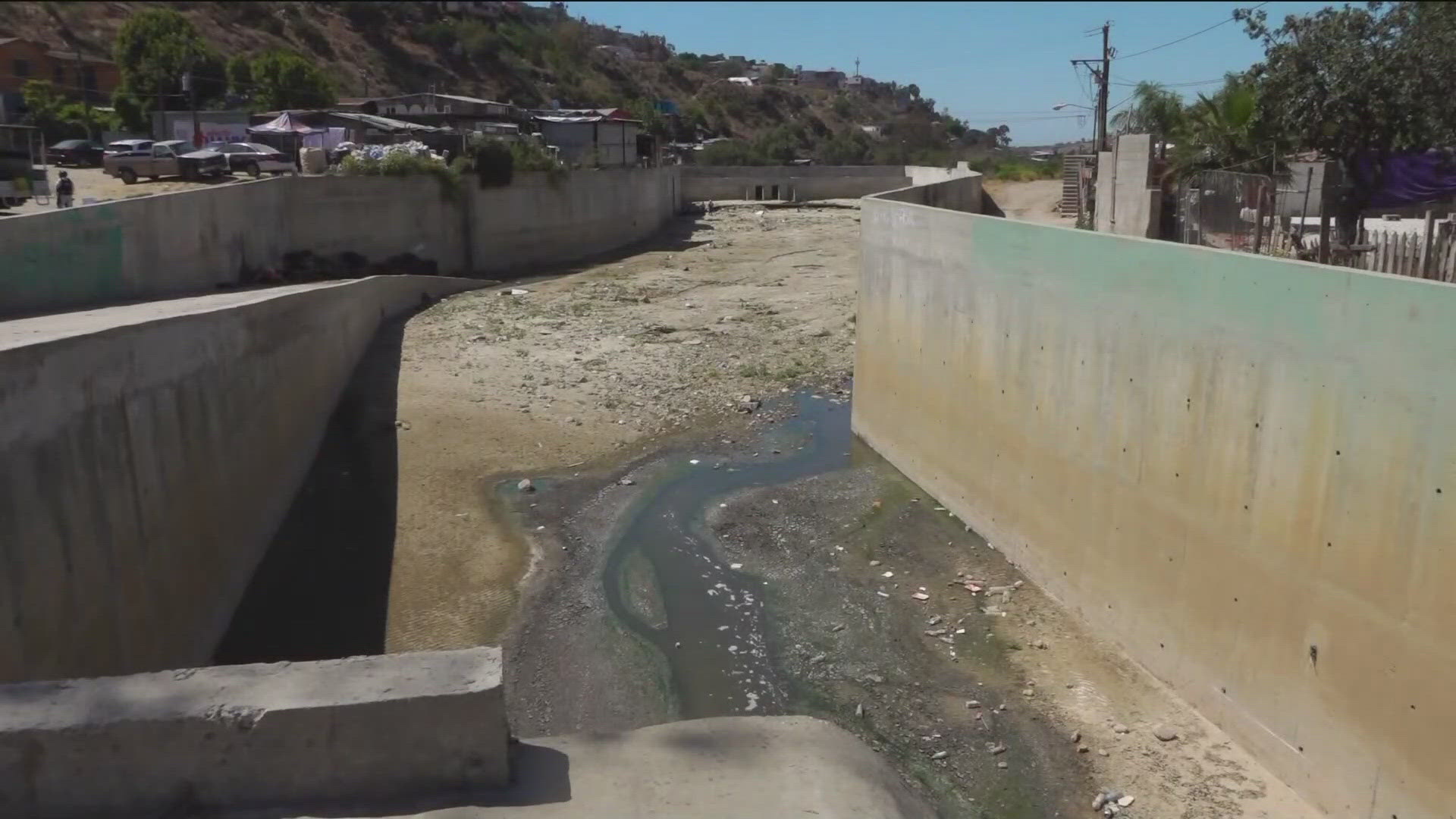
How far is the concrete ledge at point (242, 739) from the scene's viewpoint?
4027 millimetres

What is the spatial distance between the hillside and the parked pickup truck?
107ft

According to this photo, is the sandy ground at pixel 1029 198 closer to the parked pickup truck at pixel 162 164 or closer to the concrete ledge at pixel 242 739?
the parked pickup truck at pixel 162 164

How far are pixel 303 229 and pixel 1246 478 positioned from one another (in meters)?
21.5

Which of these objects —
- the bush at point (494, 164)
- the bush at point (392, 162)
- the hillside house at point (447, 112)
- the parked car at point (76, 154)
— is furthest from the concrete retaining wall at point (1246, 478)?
the parked car at point (76, 154)

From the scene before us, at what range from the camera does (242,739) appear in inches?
162

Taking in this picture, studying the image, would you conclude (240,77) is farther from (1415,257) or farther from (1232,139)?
(1415,257)

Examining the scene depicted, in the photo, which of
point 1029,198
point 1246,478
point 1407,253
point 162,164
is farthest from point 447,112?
point 1246,478

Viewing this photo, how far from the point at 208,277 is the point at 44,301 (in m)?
5.87

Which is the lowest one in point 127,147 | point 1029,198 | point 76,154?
point 1029,198

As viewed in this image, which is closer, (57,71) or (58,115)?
(58,115)

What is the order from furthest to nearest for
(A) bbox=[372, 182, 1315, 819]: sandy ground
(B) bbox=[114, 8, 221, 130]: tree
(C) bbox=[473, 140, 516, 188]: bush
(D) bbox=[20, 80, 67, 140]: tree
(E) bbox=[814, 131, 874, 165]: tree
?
(E) bbox=[814, 131, 874, 165]: tree → (B) bbox=[114, 8, 221, 130]: tree → (D) bbox=[20, 80, 67, 140]: tree → (C) bbox=[473, 140, 516, 188]: bush → (A) bbox=[372, 182, 1315, 819]: sandy ground

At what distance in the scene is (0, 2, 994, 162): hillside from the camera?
59344 millimetres

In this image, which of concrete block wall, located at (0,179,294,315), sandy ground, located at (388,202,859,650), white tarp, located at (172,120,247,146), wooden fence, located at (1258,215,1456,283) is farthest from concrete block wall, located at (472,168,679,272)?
wooden fence, located at (1258,215,1456,283)

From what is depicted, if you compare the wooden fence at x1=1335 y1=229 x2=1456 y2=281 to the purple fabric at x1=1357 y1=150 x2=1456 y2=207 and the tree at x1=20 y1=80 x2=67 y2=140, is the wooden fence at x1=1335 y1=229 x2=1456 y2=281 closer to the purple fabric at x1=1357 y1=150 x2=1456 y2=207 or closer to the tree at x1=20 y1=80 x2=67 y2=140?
the purple fabric at x1=1357 y1=150 x2=1456 y2=207
